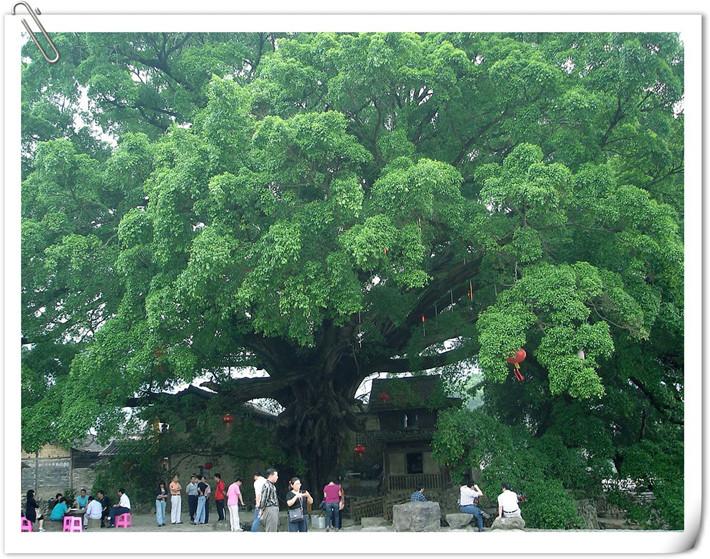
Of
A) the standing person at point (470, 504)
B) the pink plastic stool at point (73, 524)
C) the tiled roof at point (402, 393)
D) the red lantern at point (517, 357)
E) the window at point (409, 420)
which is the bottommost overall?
the pink plastic stool at point (73, 524)

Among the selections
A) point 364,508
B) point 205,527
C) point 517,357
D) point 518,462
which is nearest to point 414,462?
point 364,508

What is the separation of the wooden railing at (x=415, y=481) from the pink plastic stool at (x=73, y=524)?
6.59 metres

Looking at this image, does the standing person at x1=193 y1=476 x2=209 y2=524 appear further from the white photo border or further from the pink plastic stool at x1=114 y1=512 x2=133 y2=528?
the white photo border

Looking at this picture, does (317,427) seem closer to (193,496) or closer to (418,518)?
(193,496)

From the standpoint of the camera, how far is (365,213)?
36.5 ft

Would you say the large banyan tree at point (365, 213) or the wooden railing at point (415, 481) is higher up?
the large banyan tree at point (365, 213)

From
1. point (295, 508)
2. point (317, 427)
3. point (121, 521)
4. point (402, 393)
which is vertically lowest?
point (121, 521)

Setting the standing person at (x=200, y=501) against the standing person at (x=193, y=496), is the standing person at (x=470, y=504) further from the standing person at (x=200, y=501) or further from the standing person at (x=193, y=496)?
the standing person at (x=193, y=496)

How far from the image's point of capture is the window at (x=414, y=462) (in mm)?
17078

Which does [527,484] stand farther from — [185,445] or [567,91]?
[185,445]

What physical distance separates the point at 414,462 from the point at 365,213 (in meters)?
7.82

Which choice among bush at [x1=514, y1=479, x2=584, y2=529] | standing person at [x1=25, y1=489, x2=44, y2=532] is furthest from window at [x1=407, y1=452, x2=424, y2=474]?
standing person at [x1=25, y1=489, x2=44, y2=532]

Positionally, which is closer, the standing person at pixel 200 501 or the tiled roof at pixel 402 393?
the standing person at pixel 200 501
